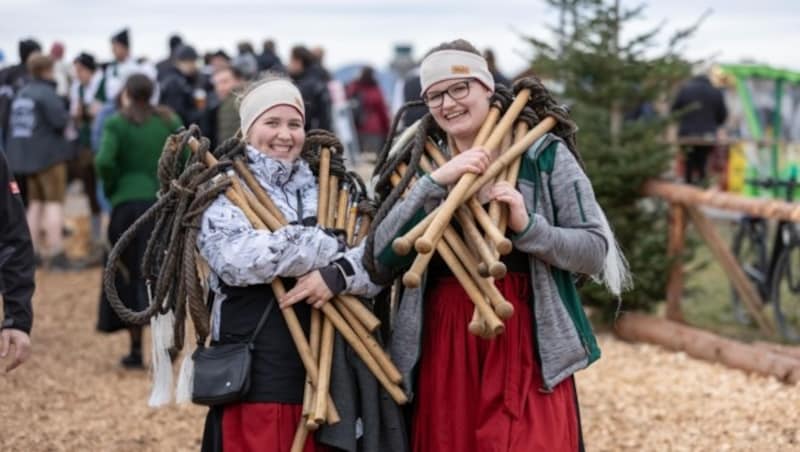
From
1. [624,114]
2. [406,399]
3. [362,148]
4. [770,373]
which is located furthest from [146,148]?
[362,148]

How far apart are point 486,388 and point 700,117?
41.0ft

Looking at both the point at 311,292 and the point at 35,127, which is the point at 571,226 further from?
the point at 35,127

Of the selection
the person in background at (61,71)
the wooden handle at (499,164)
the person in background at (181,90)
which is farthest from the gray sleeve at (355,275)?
the person in background at (61,71)

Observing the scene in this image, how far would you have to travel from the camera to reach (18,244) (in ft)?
15.4

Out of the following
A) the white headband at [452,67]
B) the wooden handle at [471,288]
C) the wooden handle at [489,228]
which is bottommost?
the wooden handle at [471,288]

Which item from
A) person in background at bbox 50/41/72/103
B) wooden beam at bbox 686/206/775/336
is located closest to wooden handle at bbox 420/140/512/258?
wooden beam at bbox 686/206/775/336

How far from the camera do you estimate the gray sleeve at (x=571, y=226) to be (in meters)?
3.97

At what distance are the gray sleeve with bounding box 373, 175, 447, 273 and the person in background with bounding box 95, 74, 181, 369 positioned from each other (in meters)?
4.59

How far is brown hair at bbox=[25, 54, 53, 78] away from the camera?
12219 mm

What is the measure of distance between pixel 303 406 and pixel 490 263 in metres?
0.85

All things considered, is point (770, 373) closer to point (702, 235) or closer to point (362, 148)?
point (702, 235)

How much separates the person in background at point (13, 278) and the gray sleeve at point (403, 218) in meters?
1.42

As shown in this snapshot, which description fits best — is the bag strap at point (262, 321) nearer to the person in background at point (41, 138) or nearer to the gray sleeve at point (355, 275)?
the gray sleeve at point (355, 275)

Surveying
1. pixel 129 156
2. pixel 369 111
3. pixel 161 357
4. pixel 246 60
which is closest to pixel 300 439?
pixel 161 357
